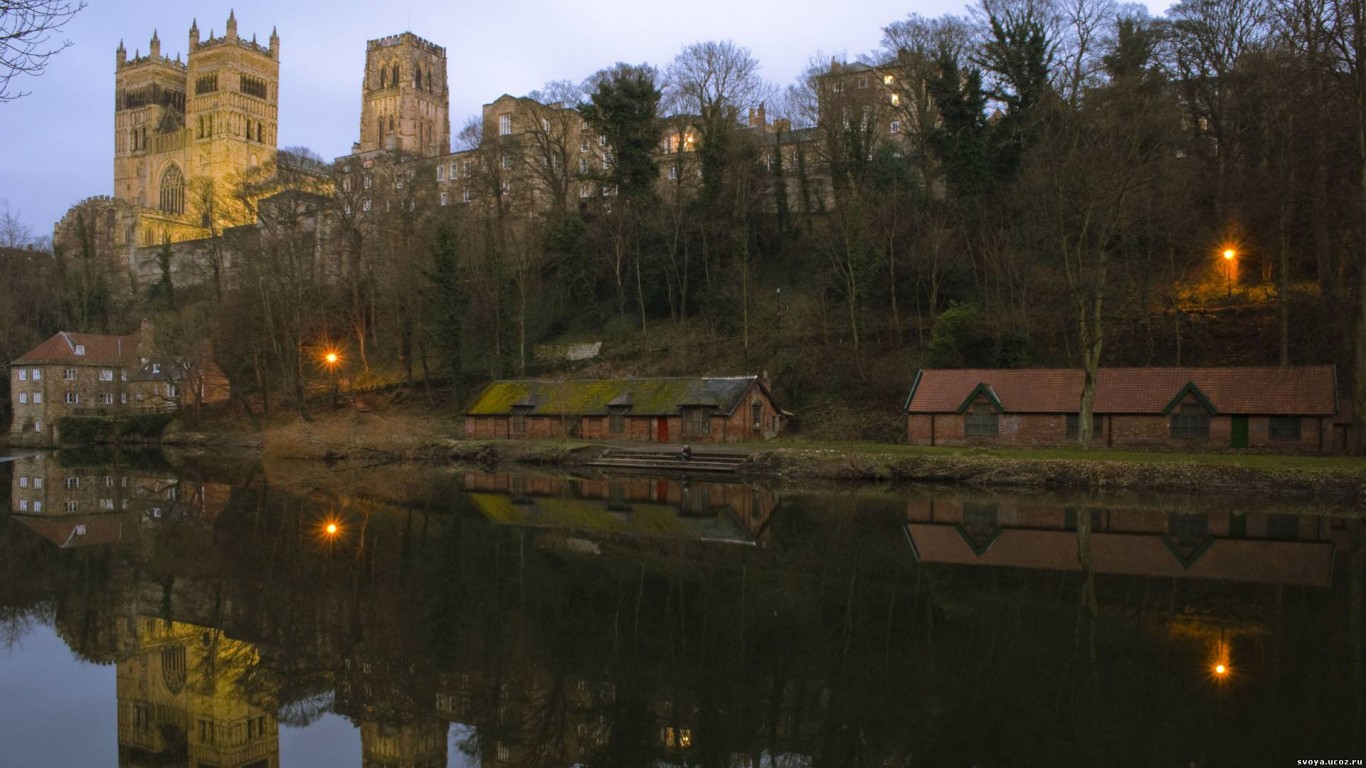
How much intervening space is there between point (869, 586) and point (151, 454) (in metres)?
44.7

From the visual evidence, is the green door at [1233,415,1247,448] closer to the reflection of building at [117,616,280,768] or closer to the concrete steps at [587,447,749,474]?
the concrete steps at [587,447,749,474]

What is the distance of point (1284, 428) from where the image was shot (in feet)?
103

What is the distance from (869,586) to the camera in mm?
15328

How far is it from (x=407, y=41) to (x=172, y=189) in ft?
105

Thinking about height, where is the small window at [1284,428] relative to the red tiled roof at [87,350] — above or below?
below

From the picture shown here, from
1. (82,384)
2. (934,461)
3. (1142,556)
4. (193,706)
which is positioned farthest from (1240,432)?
(82,384)

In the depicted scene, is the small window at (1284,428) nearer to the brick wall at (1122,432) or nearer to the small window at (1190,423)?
the brick wall at (1122,432)

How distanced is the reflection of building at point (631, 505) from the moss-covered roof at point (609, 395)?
7500mm

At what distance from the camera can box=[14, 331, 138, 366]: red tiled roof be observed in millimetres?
60281

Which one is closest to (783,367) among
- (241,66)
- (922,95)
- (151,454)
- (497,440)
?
(497,440)

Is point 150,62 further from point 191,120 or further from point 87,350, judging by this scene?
point 87,350

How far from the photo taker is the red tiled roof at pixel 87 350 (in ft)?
198

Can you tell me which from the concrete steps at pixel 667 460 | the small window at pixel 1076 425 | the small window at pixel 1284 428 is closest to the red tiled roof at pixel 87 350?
the concrete steps at pixel 667 460

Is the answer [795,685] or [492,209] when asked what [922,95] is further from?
[795,685]
